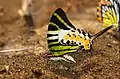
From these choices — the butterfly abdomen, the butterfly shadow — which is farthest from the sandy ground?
the butterfly abdomen

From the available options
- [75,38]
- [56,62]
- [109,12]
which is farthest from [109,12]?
[56,62]

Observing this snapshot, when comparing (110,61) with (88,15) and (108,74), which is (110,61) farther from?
(88,15)

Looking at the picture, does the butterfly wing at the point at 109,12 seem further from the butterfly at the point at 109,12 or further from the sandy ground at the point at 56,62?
the sandy ground at the point at 56,62

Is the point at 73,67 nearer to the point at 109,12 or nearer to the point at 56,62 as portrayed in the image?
the point at 56,62

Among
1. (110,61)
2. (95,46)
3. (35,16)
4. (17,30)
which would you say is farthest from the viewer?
(35,16)

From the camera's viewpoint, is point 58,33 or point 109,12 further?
point 109,12

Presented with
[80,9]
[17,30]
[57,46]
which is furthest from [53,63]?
[80,9]

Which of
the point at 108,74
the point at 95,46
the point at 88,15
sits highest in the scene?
the point at 88,15
